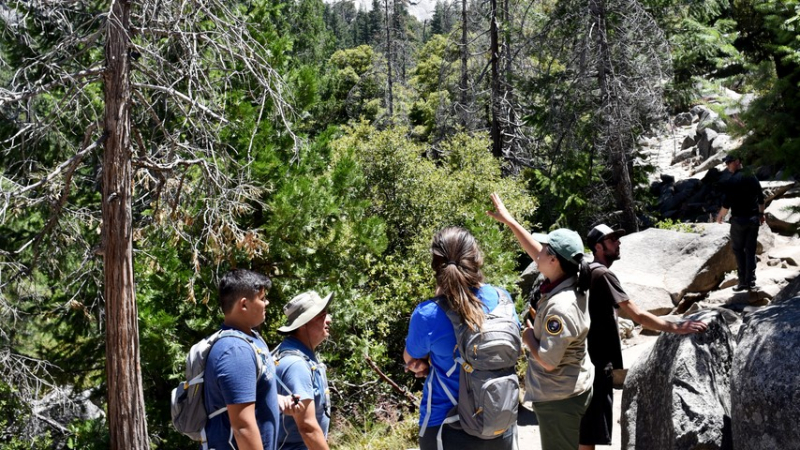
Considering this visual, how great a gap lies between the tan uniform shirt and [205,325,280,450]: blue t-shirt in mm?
1557

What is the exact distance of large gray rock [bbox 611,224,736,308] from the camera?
37.2 feet

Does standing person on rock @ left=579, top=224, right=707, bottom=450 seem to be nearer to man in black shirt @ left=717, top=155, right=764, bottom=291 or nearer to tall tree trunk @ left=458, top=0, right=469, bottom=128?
man in black shirt @ left=717, top=155, right=764, bottom=291

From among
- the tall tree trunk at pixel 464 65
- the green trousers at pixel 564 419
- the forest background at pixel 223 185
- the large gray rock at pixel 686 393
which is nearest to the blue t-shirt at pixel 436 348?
the green trousers at pixel 564 419

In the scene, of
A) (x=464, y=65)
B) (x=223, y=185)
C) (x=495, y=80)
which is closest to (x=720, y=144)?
(x=495, y=80)

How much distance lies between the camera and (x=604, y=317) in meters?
4.75

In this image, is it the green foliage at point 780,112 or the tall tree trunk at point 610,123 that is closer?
the green foliage at point 780,112

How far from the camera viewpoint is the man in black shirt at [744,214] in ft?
32.6

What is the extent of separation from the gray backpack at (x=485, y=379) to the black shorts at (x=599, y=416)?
122 centimetres

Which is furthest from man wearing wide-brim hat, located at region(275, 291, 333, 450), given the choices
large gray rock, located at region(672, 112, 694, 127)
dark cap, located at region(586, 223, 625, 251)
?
large gray rock, located at region(672, 112, 694, 127)

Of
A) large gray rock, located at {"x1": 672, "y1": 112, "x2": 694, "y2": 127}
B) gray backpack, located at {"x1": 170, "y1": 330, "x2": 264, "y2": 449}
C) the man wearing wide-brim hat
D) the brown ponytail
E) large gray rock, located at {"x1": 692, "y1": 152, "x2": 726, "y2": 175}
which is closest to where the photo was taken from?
gray backpack, located at {"x1": 170, "y1": 330, "x2": 264, "y2": 449}

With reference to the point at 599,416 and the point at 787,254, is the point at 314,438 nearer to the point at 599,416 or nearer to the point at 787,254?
the point at 599,416

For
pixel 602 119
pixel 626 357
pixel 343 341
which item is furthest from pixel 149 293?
pixel 602 119

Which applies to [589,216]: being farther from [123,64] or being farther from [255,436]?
[255,436]

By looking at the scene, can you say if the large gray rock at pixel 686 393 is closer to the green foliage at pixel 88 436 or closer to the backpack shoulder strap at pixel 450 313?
the backpack shoulder strap at pixel 450 313
